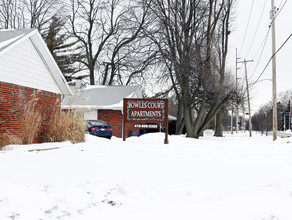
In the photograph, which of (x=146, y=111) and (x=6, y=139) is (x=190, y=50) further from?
(x=6, y=139)

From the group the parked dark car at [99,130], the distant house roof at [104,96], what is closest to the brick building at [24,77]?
the parked dark car at [99,130]

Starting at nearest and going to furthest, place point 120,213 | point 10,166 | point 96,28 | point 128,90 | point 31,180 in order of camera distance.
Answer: point 120,213 → point 31,180 → point 10,166 → point 128,90 → point 96,28

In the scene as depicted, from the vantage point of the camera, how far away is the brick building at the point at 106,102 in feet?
74.9

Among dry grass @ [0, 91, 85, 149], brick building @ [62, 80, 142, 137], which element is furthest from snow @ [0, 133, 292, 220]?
brick building @ [62, 80, 142, 137]

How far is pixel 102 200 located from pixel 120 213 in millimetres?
452

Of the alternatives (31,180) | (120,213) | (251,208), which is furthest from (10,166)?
(251,208)

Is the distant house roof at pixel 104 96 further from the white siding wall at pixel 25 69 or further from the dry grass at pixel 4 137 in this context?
the dry grass at pixel 4 137

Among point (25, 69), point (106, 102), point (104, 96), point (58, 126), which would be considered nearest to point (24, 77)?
point (25, 69)

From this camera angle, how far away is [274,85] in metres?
19.2

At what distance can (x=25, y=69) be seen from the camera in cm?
1176

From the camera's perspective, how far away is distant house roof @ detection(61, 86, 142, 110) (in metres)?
23.2

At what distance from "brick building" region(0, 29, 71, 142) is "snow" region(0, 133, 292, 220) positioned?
13.0 ft

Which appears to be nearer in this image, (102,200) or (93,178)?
(102,200)

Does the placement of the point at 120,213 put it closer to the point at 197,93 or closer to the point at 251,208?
the point at 251,208
